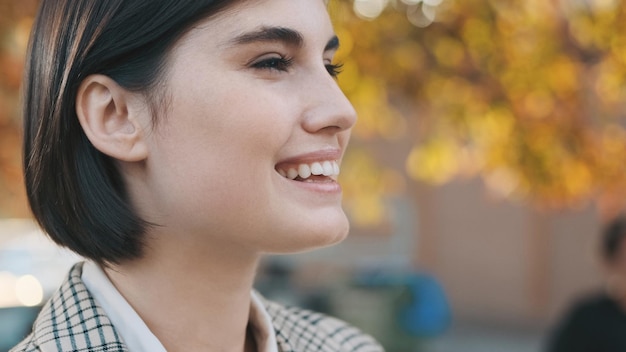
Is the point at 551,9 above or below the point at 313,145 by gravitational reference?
above

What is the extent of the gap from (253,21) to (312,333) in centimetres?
65

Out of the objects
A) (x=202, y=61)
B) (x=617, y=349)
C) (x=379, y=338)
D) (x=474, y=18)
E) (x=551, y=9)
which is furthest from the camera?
(x=379, y=338)

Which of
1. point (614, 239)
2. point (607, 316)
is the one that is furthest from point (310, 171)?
point (614, 239)

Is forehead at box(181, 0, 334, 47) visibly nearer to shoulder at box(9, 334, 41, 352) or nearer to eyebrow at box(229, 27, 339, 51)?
eyebrow at box(229, 27, 339, 51)

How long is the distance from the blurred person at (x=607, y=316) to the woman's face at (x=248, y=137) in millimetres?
2943

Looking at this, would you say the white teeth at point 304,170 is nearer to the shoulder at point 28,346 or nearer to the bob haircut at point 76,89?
the bob haircut at point 76,89

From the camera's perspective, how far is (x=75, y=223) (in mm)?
1438

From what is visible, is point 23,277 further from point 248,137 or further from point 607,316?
point 248,137

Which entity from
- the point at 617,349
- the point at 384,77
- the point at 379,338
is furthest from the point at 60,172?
the point at 379,338

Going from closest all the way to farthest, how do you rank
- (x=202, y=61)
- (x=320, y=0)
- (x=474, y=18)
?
(x=202, y=61) → (x=320, y=0) → (x=474, y=18)

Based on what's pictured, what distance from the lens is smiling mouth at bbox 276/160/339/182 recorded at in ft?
4.47

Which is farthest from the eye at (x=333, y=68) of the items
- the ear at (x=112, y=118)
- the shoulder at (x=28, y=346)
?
the shoulder at (x=28, y=346)

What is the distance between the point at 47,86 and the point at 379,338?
545 centimetres

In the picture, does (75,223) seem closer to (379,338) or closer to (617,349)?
(617,349)
